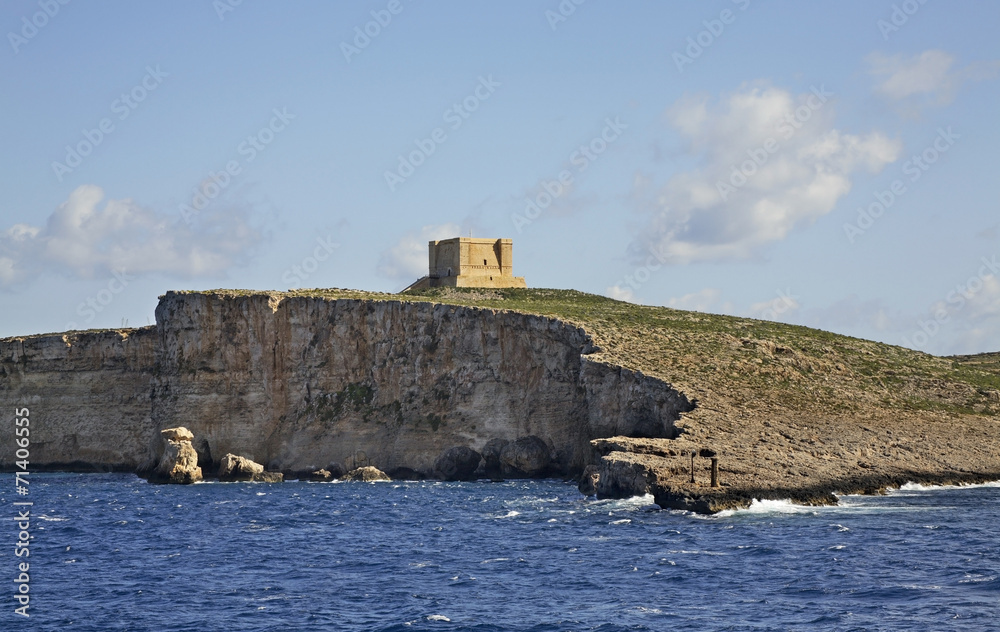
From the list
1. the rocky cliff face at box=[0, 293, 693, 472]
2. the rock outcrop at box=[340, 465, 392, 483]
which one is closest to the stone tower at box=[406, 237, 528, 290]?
the rocky cliff face at box=[0, 293, 693, 472]

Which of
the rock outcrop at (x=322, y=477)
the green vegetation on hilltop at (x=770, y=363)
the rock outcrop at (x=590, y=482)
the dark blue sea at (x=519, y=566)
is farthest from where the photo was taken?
the rock outcrop at (x=322, y=477)

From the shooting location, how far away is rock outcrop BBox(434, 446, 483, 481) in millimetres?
80500

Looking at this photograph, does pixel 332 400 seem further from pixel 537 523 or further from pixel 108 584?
pixel 108 584

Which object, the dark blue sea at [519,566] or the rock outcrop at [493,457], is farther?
the rock outcrop at [493,457]

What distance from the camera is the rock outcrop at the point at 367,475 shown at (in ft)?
269

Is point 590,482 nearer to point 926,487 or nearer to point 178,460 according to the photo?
point 926,487

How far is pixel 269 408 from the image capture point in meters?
87.4

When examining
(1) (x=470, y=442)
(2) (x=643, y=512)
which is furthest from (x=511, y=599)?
(1) (x=470, y=442)

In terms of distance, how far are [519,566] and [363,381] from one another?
45.3 meters

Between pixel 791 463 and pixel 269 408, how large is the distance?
42.4m

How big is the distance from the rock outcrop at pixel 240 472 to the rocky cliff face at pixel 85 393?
16.9 metres

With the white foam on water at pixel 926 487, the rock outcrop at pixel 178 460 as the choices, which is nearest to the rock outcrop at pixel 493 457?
the rock outcrop at pixel 178 460
